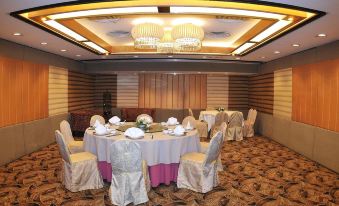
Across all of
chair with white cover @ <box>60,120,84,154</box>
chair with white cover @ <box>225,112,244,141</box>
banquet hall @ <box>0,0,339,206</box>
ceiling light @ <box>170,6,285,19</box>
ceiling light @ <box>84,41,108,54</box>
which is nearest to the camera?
ceiling light @ <box>170,6,285,19</box>

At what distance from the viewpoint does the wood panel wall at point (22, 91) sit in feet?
18.0

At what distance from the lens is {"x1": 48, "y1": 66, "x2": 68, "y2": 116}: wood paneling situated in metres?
7.42

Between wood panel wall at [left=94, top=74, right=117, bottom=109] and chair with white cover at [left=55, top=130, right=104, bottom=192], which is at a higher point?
wood panel wall at [left=94, top=74, right=117, bottom=109]

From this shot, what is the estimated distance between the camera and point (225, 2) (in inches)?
129

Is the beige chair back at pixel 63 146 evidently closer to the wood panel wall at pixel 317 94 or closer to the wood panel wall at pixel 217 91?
the wood panel wall at pixel 317 94

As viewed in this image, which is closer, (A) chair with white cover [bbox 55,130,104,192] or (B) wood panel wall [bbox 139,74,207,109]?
(A) chair with white cover [bbox 55,130,104,192]

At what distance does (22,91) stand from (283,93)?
23.2 ft

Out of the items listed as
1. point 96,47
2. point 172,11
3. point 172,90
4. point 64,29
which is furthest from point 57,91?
point 172,11

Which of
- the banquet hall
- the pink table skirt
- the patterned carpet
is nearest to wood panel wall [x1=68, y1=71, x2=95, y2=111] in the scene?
the banquet hall

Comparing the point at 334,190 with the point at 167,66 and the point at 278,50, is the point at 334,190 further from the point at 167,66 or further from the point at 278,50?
the point at 167,66

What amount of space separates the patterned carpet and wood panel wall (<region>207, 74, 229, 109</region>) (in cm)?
475

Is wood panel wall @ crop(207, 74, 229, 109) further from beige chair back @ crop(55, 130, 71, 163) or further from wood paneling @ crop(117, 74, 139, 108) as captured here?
beige chair back @ crop(55, 130, 71, 163)

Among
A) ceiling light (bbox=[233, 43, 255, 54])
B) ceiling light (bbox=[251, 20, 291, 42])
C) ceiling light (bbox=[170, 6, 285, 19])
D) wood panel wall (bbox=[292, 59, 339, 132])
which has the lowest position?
wood panel wall (bbox=[292, 59, 339, 132])

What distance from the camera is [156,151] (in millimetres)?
4035
